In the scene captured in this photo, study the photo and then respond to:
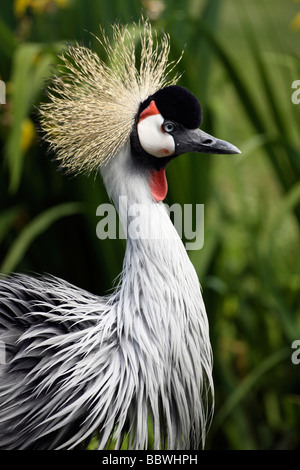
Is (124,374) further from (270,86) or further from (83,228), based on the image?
(270,86)

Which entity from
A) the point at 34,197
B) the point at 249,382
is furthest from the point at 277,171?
the point at 34,197

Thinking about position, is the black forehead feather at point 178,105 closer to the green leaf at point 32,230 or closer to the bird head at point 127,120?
the bird head at point 127,120

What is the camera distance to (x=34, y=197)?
1961mm

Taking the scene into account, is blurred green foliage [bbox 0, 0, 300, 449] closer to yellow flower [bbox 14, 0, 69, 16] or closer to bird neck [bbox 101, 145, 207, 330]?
yellow flower [bbox 14, 0, 69, 16]

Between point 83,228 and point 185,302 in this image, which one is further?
point 83,228

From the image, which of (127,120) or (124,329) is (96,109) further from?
(124,329)

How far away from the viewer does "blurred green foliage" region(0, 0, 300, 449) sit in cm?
172

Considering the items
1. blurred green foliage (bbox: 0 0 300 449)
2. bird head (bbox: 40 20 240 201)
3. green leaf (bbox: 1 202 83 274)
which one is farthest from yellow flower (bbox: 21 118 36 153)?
bird head (bbox: 40 20 240 201)

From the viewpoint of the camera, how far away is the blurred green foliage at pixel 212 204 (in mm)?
1723

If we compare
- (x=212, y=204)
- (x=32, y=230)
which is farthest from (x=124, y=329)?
(x=212, y=204)

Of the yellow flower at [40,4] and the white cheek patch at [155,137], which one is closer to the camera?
the white cheek patch at [155,137]

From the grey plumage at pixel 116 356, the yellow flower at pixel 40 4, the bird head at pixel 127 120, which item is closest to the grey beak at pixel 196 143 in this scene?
the bird head at pixel 127 120

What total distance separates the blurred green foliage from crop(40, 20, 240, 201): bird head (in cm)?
36

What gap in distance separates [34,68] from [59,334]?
89cm
